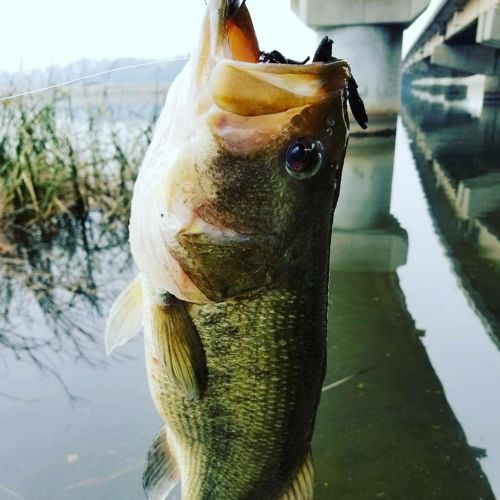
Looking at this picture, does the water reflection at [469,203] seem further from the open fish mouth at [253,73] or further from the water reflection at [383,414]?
the open fish mouth at [253,73]

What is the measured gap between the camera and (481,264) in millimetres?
5230

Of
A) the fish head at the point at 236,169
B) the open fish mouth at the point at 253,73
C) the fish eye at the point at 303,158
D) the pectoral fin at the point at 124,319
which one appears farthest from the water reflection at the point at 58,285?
the open fish mouth at the point at 253,73

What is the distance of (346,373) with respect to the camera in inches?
136

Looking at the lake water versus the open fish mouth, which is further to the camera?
the lake water

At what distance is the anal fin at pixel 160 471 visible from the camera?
1757 millimetres

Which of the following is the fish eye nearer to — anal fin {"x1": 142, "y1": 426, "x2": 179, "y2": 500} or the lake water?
anal fin {"x1": 142, "y1": 426, "x2": 179, "y2": 500}

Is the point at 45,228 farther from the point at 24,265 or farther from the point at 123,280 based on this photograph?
the point at 123,280

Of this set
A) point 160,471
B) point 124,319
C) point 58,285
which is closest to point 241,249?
point 124,319

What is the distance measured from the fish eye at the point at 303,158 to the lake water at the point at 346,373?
177cm

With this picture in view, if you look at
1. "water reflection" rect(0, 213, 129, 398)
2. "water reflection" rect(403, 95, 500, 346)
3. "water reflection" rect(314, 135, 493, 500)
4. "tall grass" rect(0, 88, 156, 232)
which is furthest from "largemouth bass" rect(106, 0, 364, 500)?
"tall grass" rect(0, 88, 156, 232)

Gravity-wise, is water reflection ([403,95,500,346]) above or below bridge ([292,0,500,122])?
below

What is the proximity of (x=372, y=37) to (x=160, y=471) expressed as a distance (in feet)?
51.6

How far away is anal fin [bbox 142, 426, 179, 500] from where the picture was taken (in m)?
1.76

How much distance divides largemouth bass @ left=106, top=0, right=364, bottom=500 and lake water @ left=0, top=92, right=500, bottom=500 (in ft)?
3.99
